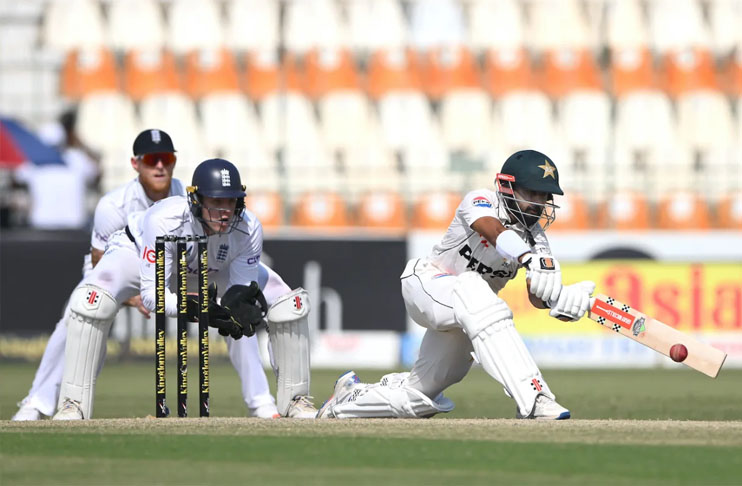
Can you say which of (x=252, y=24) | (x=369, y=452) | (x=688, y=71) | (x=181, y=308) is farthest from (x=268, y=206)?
(x=369, y=452)

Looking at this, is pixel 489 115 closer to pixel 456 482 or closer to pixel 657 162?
pixel 657 162

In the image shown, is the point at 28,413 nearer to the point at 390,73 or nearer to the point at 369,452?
the point at 369,452

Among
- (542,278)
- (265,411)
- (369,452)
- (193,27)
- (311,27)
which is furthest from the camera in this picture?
(193,27)

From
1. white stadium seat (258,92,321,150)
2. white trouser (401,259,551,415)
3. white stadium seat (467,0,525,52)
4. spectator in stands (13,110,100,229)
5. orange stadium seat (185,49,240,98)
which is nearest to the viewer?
white trouser (401,259,551,415)

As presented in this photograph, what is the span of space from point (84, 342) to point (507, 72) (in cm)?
1019

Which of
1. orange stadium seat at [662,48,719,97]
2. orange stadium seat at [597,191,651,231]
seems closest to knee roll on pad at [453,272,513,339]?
orange stadium seat at [597,191,651,231]

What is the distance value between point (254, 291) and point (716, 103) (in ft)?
34.7

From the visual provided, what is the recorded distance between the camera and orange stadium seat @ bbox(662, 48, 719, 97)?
1655 centimetres

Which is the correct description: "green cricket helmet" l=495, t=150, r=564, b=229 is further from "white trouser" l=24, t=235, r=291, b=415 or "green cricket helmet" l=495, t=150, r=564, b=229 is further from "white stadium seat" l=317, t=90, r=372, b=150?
"white stadium seat" l=317, t=90, r=372, b=150

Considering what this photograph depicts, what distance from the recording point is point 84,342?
23.9 feet

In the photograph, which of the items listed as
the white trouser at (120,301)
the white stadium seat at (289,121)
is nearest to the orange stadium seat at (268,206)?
the white stadium seat at (289,121)

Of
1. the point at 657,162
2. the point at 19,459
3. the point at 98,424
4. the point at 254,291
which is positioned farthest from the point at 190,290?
the point at 657,162

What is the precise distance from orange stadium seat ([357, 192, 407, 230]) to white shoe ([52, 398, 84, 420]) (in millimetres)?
7727

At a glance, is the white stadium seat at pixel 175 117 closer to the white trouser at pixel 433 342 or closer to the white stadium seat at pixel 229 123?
the white stadium seat at pixel 229 123
